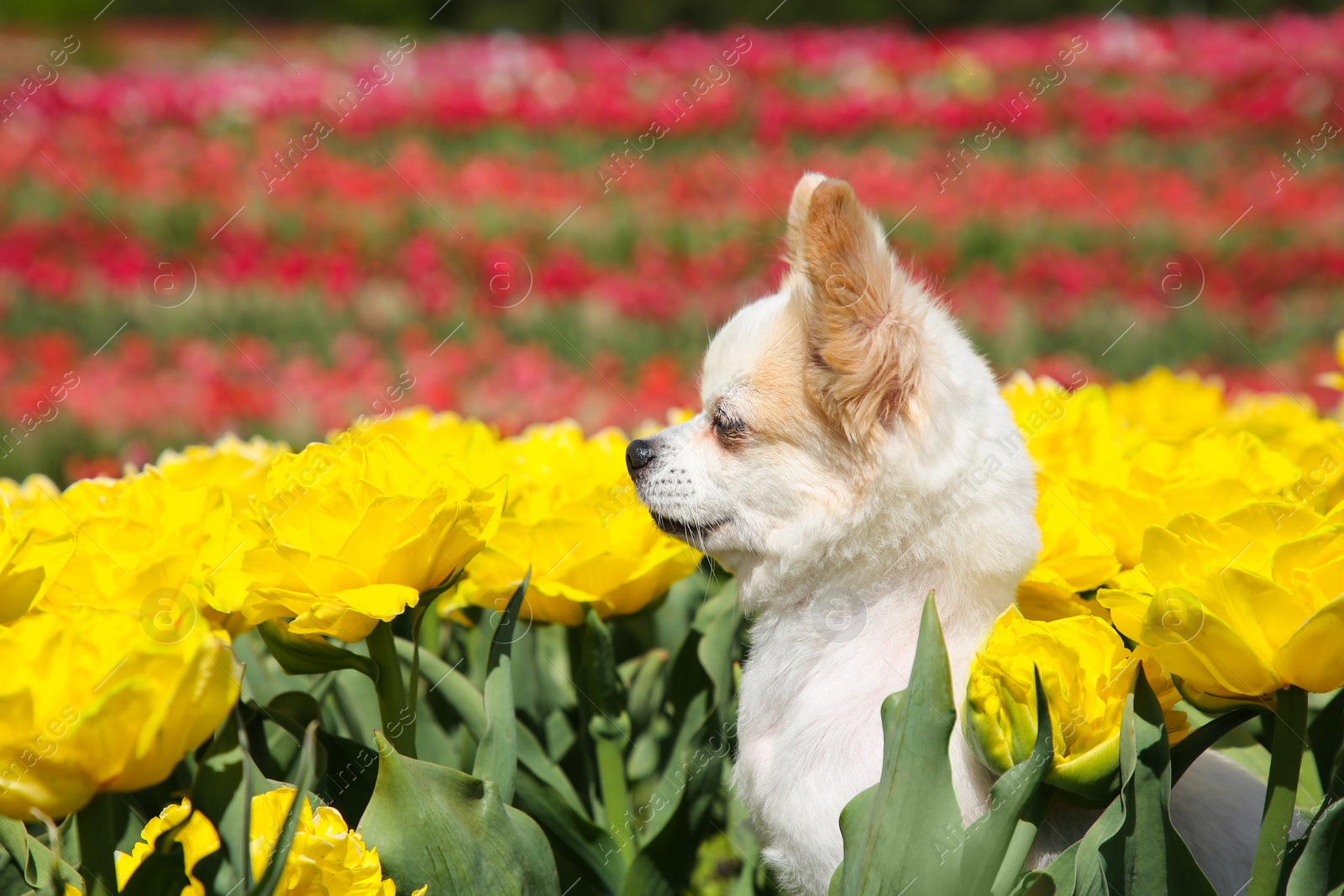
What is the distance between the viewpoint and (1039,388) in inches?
77.7

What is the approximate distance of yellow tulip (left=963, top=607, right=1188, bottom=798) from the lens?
109 cm

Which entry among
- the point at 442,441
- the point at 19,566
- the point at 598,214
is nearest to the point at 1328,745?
the point at 442,441

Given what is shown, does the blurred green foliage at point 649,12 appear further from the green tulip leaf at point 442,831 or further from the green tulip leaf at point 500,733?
the green tulip leaf at point 442,831

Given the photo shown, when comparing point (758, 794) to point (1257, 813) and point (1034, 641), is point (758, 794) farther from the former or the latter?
point (1257, 813)

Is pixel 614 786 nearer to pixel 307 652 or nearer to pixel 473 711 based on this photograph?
pixel 473 711

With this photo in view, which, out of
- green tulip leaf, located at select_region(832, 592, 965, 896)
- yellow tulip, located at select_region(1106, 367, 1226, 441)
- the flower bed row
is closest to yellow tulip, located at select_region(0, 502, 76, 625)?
the flower bed row

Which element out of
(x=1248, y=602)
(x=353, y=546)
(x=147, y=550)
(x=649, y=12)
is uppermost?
(x=649, y=12)

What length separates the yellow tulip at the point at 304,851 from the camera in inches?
41.0

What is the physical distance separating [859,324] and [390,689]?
2.61ft

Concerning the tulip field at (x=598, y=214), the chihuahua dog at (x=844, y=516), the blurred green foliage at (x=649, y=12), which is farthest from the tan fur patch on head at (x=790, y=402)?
the blurred green foliage at (x=649, y=12)

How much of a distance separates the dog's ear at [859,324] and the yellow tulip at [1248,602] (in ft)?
1.60

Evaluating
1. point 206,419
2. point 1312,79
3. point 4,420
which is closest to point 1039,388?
point 206,419

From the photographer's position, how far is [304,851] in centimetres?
104

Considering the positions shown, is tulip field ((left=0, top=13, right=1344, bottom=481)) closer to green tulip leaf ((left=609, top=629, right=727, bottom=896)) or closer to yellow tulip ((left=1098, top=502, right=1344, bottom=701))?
green tulip leaf ((left=609, top=629, right=727, bottom=896))
